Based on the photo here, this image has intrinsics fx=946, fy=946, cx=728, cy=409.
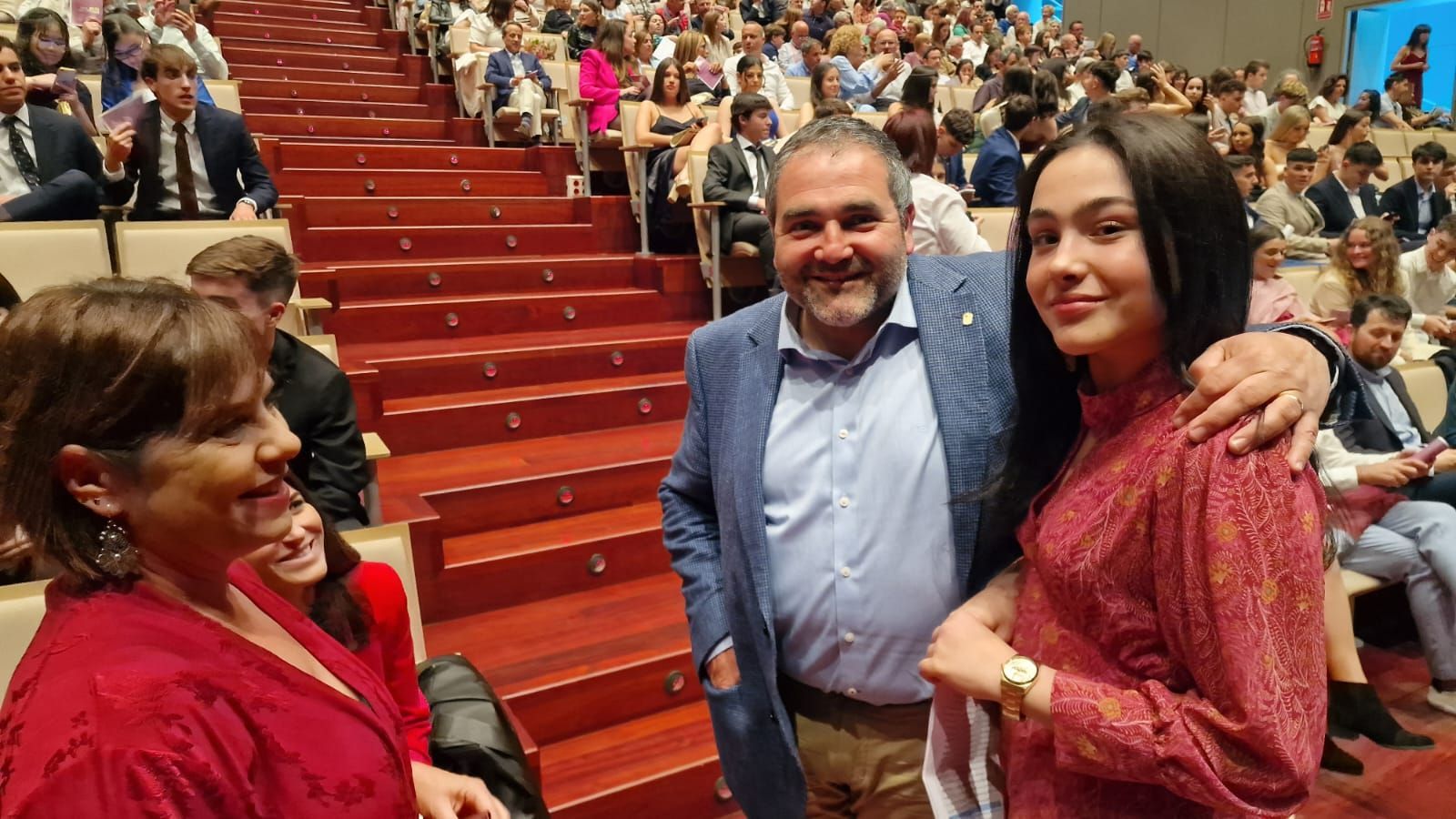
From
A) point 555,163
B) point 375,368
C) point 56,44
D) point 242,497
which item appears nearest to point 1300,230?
point 555,163

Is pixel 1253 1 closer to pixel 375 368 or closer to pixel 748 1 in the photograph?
pixel 748 1

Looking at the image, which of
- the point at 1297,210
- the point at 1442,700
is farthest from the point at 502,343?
the point at 1297,210

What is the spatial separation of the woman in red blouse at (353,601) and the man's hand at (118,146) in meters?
2.72

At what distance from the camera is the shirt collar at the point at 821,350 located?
118 centimetres

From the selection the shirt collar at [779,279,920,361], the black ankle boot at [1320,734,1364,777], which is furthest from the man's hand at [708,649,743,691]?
the black ankle boot at [1320,734,1364,777]

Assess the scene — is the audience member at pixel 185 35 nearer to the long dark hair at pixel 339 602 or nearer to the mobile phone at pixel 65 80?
the mobile phone at pixel 65 80

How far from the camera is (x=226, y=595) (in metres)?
0.73

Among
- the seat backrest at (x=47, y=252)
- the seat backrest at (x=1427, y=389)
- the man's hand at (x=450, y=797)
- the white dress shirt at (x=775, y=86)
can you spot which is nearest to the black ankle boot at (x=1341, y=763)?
the seat backrest at (x=1427, y=389)

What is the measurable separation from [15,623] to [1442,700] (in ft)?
10.2

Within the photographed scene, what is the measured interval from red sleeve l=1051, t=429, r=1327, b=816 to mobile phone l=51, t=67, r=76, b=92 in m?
4.39

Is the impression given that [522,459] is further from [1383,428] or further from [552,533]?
[1383,428]

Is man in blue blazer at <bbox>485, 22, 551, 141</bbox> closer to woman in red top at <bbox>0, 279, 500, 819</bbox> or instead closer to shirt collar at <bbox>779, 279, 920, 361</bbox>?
shirt collar at <bbox>779, 279, 920, 361</bbox>

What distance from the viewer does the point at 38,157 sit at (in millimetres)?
3201

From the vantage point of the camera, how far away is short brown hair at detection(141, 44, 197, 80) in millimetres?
3373
